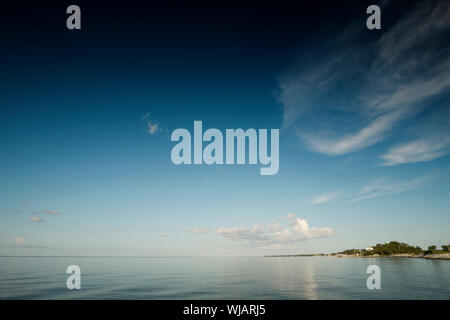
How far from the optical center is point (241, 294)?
39.1 meters

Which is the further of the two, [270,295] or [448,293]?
[448,293]

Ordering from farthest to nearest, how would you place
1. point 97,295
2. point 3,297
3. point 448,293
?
point 448,293
point 97,295
point 3,297

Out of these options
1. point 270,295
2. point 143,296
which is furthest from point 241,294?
point 143,296

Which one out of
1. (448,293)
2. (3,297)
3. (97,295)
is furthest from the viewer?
(448,293)
